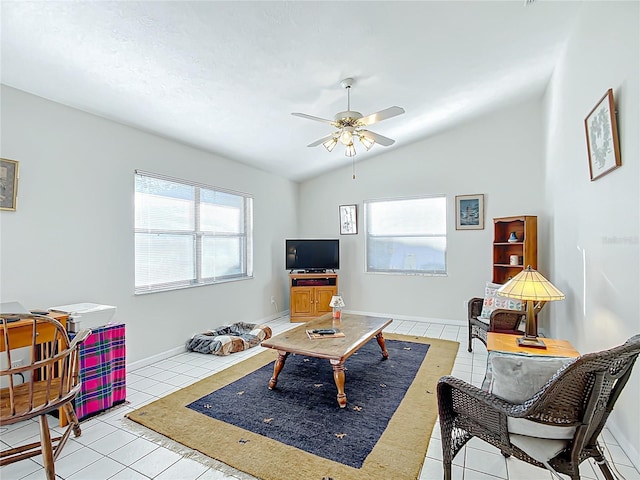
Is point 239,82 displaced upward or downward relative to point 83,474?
upward

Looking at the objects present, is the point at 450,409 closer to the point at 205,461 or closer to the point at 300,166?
the point at 205,461

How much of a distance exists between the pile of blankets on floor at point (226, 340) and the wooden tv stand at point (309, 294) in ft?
3.54

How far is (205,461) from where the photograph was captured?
→ 6.62 ft

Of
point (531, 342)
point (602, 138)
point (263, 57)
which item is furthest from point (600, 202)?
point (263, 57)

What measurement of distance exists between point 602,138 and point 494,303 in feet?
6.95

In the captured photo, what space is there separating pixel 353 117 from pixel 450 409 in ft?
7.96

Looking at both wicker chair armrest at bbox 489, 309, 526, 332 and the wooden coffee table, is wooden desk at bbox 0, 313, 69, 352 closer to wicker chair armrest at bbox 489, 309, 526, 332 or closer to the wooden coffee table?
the wooden coffee table

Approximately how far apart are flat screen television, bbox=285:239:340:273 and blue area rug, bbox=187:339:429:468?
222cm

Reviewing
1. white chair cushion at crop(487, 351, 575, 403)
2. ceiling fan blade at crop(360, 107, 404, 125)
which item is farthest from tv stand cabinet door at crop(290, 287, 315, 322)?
white chair cushion at crop(487, 351, 575, 403)

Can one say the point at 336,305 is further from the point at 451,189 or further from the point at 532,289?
the point at 451,189

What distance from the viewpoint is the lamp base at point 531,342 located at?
2533mm

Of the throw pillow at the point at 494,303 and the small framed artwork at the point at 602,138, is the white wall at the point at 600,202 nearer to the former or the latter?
the small framed artwork at the point at 602,138

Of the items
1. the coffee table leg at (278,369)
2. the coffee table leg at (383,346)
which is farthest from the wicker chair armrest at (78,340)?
the coffee table leg at (383,346)

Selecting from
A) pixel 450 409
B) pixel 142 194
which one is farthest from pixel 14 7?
pixel 450 409
